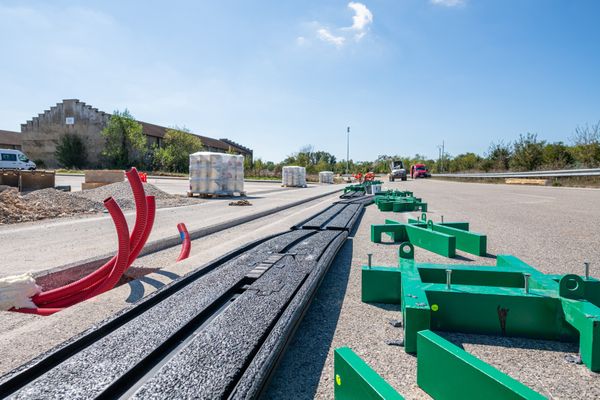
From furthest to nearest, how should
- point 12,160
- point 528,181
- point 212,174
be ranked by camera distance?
point 12,160 → point 528,181 → point 212,174

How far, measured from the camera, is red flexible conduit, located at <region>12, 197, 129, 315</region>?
2414 millimetres

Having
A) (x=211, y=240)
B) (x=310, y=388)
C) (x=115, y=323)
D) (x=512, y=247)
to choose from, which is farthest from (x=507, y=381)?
(x=211, y=240)

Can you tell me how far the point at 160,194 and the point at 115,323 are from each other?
10.6 metres

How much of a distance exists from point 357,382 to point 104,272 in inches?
101

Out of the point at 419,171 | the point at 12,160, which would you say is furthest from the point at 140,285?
the point at 419,171

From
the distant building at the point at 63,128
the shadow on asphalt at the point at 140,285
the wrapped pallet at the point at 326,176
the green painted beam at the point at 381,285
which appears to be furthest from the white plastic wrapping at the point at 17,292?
the distant building at the point at 63,128

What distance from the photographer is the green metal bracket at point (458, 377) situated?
0.98 m

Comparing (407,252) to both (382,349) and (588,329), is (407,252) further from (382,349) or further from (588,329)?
(588,329)

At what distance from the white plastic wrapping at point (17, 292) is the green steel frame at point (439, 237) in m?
3.47

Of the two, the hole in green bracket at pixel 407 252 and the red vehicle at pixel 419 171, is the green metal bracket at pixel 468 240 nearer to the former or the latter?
the hole in green bracket at pixel 407 252

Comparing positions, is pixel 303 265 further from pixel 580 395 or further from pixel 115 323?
pixel 580 395

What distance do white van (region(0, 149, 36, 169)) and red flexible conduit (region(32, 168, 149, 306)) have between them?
106 feet

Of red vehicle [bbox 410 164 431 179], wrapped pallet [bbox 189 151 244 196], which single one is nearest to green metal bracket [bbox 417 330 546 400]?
wrapped pallet [bbox 189 151 244 196]

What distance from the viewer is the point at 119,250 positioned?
2.57 m
